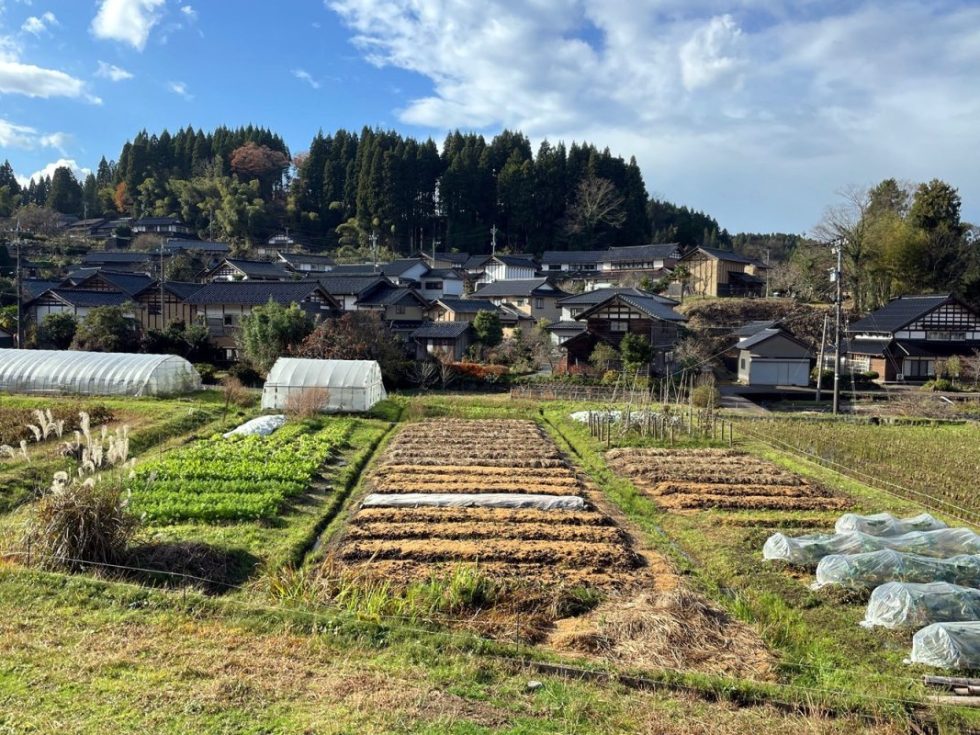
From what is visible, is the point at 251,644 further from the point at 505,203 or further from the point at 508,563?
the point at 505,203

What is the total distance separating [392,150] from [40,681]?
202ft

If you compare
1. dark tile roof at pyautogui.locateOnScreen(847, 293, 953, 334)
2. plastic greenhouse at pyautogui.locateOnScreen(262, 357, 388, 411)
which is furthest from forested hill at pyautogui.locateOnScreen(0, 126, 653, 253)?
plastic greenhouse at pyautogui.locateOnScreen(262, 357, 388, 411)

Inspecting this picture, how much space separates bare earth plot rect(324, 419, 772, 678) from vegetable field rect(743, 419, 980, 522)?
6323mm

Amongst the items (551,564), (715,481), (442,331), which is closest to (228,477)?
(551,564)

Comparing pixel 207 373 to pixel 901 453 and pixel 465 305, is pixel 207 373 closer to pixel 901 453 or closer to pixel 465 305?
pixel 465 305

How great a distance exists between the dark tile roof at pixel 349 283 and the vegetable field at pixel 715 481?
25.3 metres

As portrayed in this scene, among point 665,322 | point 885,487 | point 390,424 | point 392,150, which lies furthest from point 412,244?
point 885,487

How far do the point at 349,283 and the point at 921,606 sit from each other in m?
35.0

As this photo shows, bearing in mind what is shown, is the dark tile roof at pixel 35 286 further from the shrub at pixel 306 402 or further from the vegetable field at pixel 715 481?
the vegetable field at pixel 715 481

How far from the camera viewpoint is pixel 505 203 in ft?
208

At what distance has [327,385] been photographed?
20297mm

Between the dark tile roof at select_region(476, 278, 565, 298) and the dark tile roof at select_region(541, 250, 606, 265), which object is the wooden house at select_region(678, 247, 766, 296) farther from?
the dark tile roof at select_region(476, 278, 565, 298)

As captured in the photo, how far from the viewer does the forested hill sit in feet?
201

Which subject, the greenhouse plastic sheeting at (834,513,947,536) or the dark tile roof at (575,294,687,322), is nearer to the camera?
the greenhouse plastic sheeting at (834,513,947,536)
